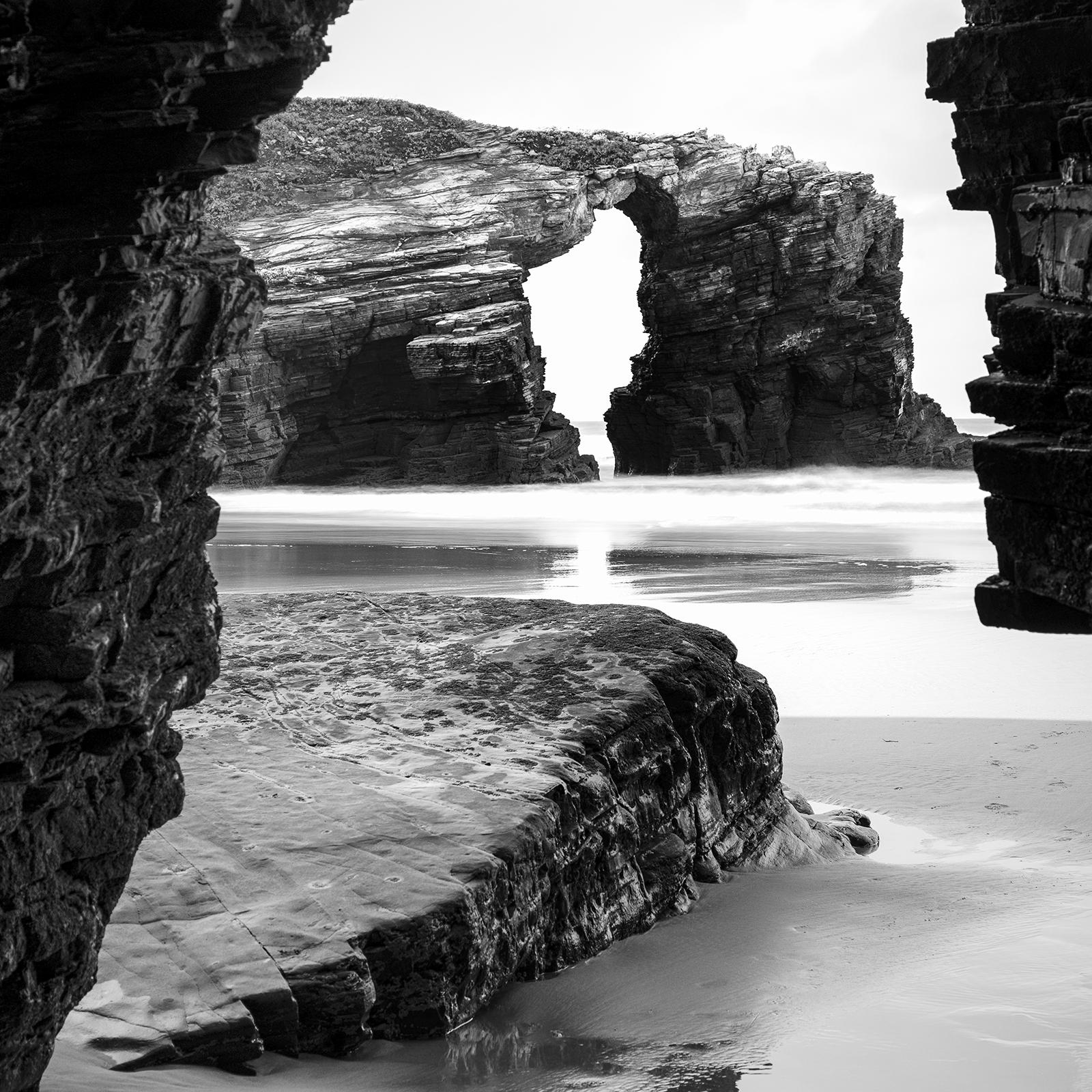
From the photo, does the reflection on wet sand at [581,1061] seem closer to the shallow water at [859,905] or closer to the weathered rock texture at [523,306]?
the shallow water at [859,905]

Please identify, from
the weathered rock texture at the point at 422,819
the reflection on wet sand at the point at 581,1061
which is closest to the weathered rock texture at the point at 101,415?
the weathered rock texture at the point at 422,819

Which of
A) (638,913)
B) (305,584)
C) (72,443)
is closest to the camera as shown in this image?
(72,443)

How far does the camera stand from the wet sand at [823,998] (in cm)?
318

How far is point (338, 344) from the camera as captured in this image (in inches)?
1172

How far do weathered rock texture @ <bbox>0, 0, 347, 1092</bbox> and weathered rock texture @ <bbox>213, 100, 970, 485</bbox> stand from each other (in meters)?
26.7

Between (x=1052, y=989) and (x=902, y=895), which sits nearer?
(x=1052, y=989)

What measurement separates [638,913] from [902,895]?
111 centimetres

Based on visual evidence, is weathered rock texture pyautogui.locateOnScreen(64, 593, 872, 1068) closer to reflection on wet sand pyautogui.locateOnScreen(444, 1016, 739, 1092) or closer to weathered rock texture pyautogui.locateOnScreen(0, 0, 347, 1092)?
reflection on wet sand pyautogui.locateOnScreen(444, 1016, 739, 1092)

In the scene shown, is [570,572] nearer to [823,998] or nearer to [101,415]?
[823,998]

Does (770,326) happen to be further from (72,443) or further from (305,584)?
(72,443)

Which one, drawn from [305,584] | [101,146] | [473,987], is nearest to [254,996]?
[473,987]

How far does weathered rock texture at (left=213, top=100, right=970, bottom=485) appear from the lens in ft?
97.8

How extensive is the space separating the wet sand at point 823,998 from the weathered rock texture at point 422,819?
12 centimetres

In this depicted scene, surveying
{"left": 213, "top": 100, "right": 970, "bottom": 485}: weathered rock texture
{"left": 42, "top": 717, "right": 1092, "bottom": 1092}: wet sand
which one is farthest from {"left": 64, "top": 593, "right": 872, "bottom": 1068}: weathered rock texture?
{"left": 213, "top": 100, "right": 970, "bottom": 485}: weathered rock texture
